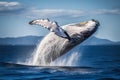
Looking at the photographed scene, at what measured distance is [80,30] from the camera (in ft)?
21.9

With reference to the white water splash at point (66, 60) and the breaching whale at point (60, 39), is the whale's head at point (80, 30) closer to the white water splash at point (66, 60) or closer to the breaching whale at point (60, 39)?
the breaching whale at point (60, 39)

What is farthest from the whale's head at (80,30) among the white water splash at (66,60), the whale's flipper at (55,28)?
the white water splash at (66,60)

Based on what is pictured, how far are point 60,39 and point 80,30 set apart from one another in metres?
0.50

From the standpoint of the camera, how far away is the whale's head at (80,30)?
663 centimetres

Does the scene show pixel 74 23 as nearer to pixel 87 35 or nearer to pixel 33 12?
pixel 87 35

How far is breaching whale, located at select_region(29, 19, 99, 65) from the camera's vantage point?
6400 mm

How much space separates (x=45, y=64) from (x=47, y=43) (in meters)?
0.56

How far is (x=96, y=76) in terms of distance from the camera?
6.45 metres

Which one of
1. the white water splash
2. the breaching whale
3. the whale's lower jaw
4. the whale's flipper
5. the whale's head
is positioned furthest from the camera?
the white water splash

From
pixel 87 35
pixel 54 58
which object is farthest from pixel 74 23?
pixel 54 58

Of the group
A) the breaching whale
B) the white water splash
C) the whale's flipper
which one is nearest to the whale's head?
the breaching whale

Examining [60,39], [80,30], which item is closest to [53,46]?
[60,39]

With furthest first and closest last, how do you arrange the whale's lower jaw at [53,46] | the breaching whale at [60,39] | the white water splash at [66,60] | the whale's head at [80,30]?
the white water splash at [66,60]
the whale's lower jaw at [53,46]
the whale's head at [80,30]
the breaching whale at [60,39]

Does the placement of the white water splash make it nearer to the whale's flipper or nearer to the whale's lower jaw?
the whale's lower jaw
